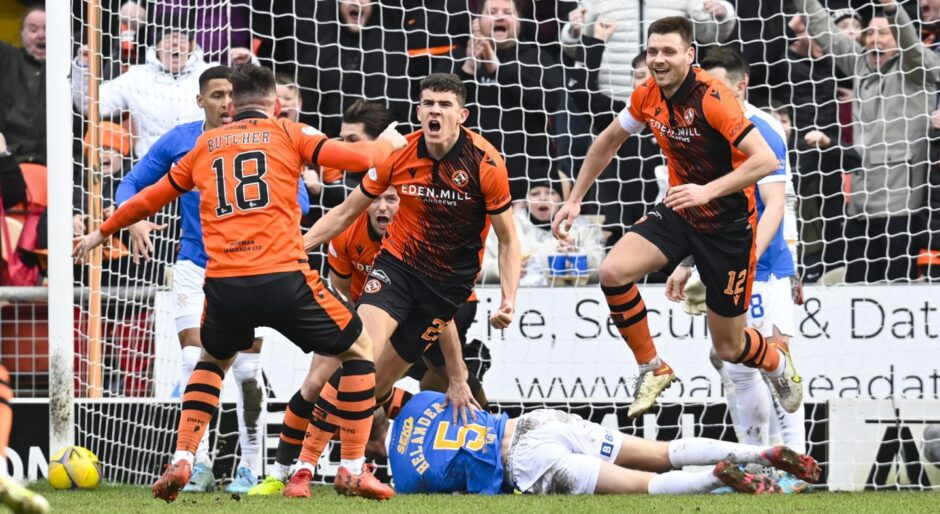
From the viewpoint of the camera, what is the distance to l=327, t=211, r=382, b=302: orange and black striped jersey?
Answer: 7418mm

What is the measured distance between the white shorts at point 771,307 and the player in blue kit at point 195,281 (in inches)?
98.2

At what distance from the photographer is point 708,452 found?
6.27 metres

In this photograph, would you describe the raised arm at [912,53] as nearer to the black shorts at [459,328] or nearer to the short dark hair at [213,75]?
the black shorts at [459,328]

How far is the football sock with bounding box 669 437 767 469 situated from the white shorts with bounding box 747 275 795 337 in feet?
3.75

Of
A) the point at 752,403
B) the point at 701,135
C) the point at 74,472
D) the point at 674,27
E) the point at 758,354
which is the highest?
the point at 674,27

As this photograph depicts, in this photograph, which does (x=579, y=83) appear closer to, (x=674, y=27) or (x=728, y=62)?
→ (x=728, y=62)

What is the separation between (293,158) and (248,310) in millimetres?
707

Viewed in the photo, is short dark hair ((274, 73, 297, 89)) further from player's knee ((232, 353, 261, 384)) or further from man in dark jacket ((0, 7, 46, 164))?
player's knee ((232, 353, 261, 384))

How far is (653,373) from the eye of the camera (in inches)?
258

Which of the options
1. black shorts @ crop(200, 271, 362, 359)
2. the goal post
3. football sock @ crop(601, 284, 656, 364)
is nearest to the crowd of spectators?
the goal post

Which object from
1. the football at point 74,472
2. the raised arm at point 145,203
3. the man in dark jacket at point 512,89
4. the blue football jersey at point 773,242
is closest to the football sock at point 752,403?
the blue football jersey at point 773,242

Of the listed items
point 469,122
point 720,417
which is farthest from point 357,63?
point 720,417

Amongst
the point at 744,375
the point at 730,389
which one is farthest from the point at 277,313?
the point at 730,389

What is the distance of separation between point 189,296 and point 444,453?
1805 millimetres
